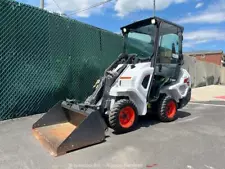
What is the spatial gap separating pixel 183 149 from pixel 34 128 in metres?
2.88

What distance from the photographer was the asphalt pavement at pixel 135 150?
3020 millimetres

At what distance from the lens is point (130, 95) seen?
453cm

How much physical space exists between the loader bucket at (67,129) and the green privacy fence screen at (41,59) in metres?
1.29

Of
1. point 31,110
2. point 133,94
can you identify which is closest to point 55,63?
point 31,110

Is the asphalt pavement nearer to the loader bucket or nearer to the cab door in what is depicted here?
the loader bucket

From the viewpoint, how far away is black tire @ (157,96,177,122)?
5.11 metres

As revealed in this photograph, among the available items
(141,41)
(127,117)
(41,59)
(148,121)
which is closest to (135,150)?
(127,117)

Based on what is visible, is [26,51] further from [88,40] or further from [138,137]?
[138,137]

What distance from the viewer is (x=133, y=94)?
4520mm

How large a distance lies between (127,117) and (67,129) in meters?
1.25

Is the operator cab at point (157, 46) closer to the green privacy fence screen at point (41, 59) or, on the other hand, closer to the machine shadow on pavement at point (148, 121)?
the machine shadow on pavement at point (148, 121)

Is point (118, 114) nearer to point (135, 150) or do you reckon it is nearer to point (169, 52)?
point (135, 150)

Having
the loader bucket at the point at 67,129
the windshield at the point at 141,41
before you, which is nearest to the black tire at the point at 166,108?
the windshield at the point at 141,41

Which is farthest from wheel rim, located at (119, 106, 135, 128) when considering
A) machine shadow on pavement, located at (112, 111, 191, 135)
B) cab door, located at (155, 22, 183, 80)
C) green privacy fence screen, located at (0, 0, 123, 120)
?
green privacy fence screen, located at (0, 0, 123, 120)
